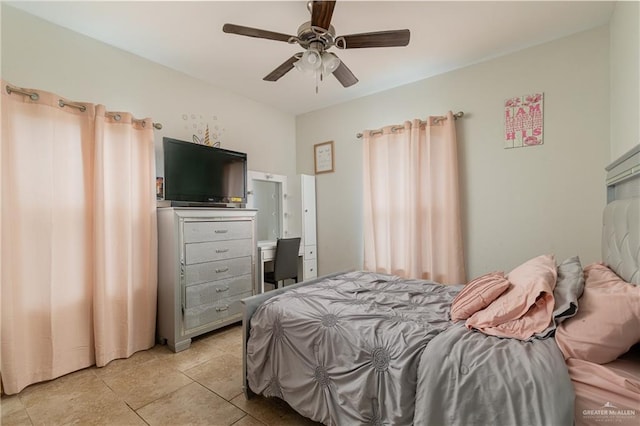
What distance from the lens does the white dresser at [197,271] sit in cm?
249

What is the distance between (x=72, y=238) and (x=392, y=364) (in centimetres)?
245

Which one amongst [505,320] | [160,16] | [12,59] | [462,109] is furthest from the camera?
[462,109]

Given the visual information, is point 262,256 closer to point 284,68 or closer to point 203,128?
point 203,128

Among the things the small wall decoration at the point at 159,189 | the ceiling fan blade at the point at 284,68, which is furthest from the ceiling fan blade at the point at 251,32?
the small wall decoration at the point at 159,189

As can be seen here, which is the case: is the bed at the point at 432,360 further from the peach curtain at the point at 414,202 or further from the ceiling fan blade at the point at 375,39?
the ceiling fan blade at the point at 375,39

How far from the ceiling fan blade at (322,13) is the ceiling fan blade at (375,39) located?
0.51 feet

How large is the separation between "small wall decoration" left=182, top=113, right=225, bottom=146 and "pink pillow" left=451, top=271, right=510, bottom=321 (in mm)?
2838

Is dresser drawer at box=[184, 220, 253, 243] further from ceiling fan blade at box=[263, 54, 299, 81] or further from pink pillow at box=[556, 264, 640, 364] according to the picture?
pink pillow at box=[556, 264, 640, 364]

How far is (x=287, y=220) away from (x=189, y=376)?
234 centimetres

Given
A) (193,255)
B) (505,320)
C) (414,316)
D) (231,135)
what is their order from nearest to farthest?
1. (505,320)
2. (414,316)
3. (193,255)
4. (231,135)

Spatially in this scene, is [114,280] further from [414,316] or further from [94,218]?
[414,316]

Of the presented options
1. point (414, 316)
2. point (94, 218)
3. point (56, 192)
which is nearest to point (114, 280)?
point (94, 218)

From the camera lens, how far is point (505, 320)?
127 centimetres

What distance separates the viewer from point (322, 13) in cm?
164
